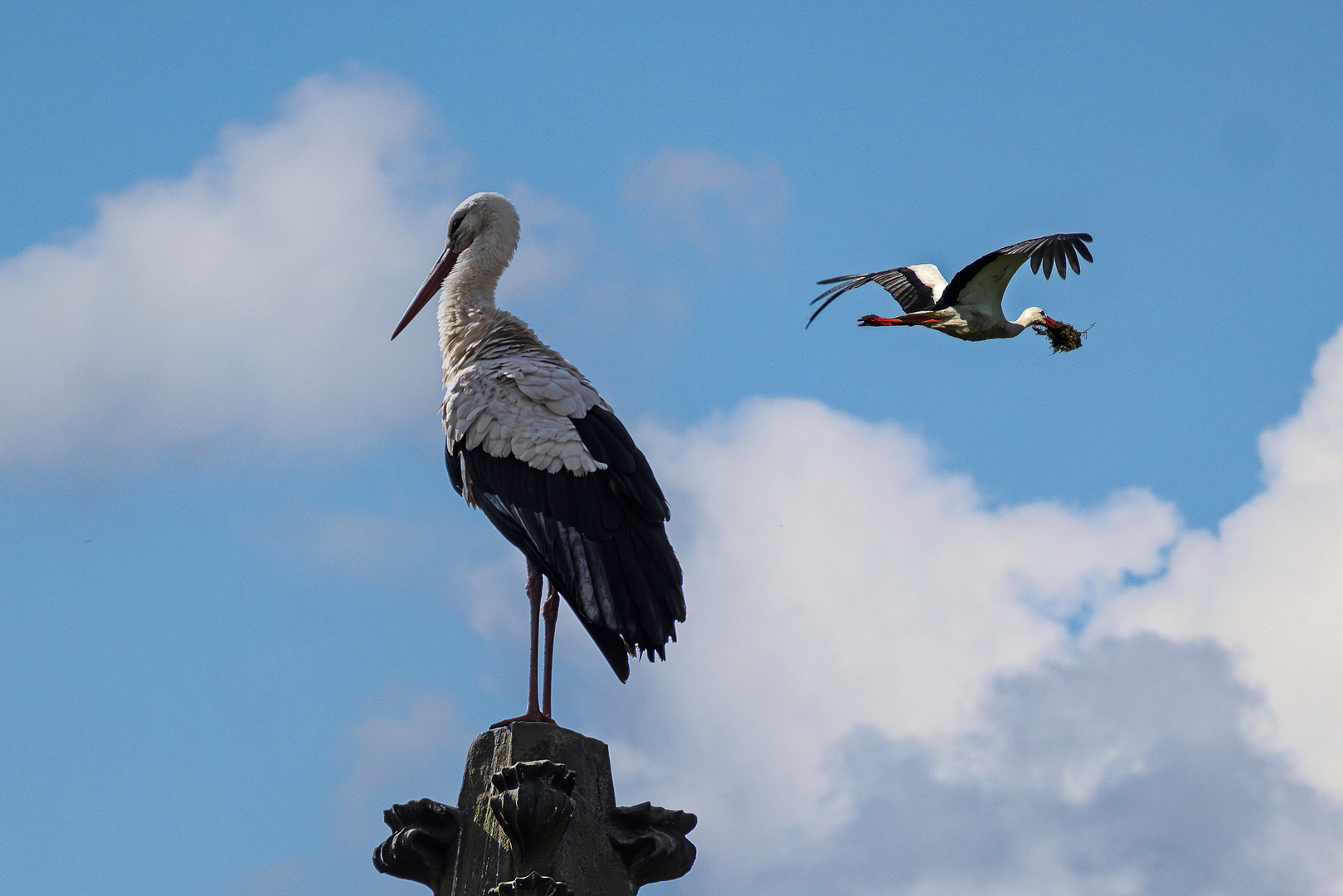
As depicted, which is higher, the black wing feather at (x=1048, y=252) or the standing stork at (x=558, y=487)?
the black wing feather at (x=1048, y=252)

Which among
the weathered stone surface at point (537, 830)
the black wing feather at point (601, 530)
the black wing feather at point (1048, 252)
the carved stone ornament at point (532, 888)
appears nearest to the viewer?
the carved stone ornament at point (532, 888)

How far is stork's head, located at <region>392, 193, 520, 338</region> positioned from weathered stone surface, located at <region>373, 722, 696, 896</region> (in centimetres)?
386

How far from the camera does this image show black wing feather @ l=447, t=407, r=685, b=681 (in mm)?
7730

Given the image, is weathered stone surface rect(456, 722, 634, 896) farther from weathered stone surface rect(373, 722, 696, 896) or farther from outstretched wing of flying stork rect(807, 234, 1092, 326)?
outstretched wing of flying stork rect(807, 234, 1092, 326)

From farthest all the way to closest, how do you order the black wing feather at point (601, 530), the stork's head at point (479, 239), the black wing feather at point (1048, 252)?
the black wing feather at point (1048, 252), the stork's head at point (479, 239), the black wing feather at point (601, 530)

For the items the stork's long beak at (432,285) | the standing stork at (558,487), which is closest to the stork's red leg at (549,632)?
the standing stork at (558,487)

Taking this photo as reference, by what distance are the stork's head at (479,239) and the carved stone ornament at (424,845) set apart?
4.05m

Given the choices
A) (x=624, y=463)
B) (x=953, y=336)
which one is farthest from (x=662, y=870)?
(x=953, y=336)

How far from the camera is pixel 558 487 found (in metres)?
8.24

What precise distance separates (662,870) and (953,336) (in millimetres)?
10534

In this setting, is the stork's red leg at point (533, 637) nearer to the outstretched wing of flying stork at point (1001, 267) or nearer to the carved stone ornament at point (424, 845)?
the carved stone ornament at point (424, 845)

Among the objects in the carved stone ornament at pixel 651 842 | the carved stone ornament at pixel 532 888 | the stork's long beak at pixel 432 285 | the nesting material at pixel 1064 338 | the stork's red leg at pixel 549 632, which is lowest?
the carved stone ornament at pixel 532 888

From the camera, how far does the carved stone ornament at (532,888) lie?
255 inches

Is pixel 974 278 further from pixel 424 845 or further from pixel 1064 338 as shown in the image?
pixel 424 845
